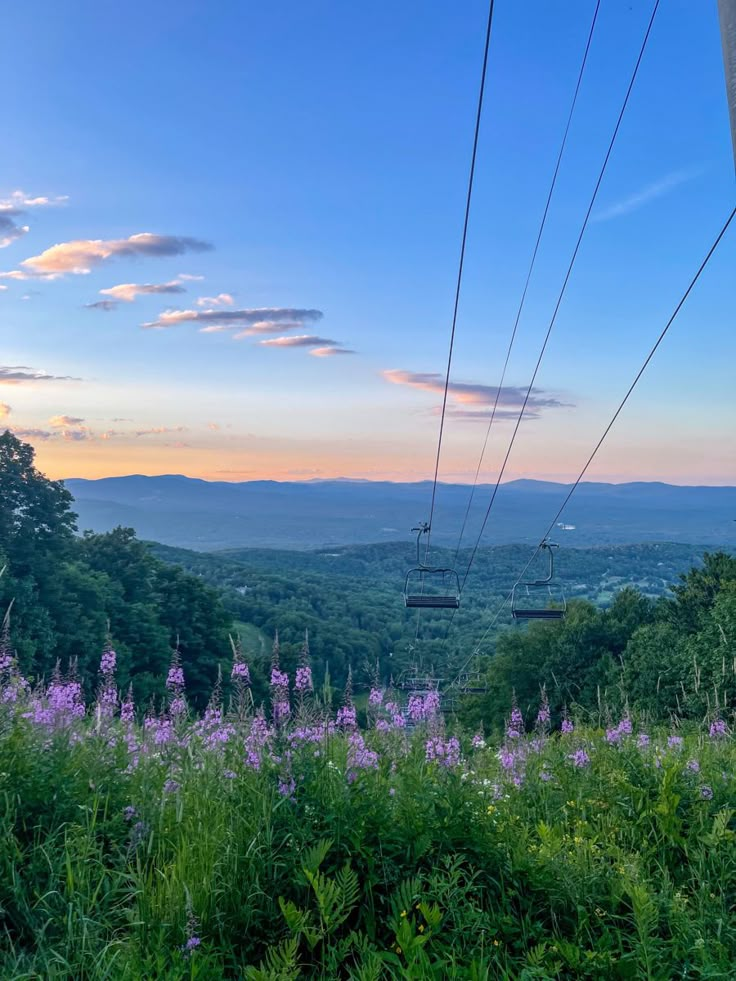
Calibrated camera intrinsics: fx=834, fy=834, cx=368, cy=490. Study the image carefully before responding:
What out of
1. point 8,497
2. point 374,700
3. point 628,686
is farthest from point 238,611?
point 374,700

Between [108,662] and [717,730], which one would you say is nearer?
[108,662]

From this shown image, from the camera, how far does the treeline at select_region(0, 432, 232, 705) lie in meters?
31.1

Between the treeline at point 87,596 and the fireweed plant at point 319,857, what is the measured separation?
82.6 ft

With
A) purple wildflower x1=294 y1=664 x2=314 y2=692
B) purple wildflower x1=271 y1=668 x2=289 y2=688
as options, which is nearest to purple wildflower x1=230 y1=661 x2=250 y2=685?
purple wildflower x1=271 y1=668 x2=289 y2=688

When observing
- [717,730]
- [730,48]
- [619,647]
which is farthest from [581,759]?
[619,647]

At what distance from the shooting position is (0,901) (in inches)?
143

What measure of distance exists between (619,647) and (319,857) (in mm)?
41775

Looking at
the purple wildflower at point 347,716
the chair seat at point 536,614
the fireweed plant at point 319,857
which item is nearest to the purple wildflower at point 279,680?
the fireweed plant at point 319,857

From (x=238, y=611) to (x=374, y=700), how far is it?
54474 mm

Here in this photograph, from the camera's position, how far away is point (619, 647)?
42.5 m

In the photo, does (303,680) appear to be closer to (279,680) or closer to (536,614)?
(279,680)

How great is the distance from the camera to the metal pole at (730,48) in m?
3.17

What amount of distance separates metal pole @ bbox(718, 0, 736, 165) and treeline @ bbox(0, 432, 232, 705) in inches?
1100

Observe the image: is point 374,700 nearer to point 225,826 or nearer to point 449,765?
point 449,765
